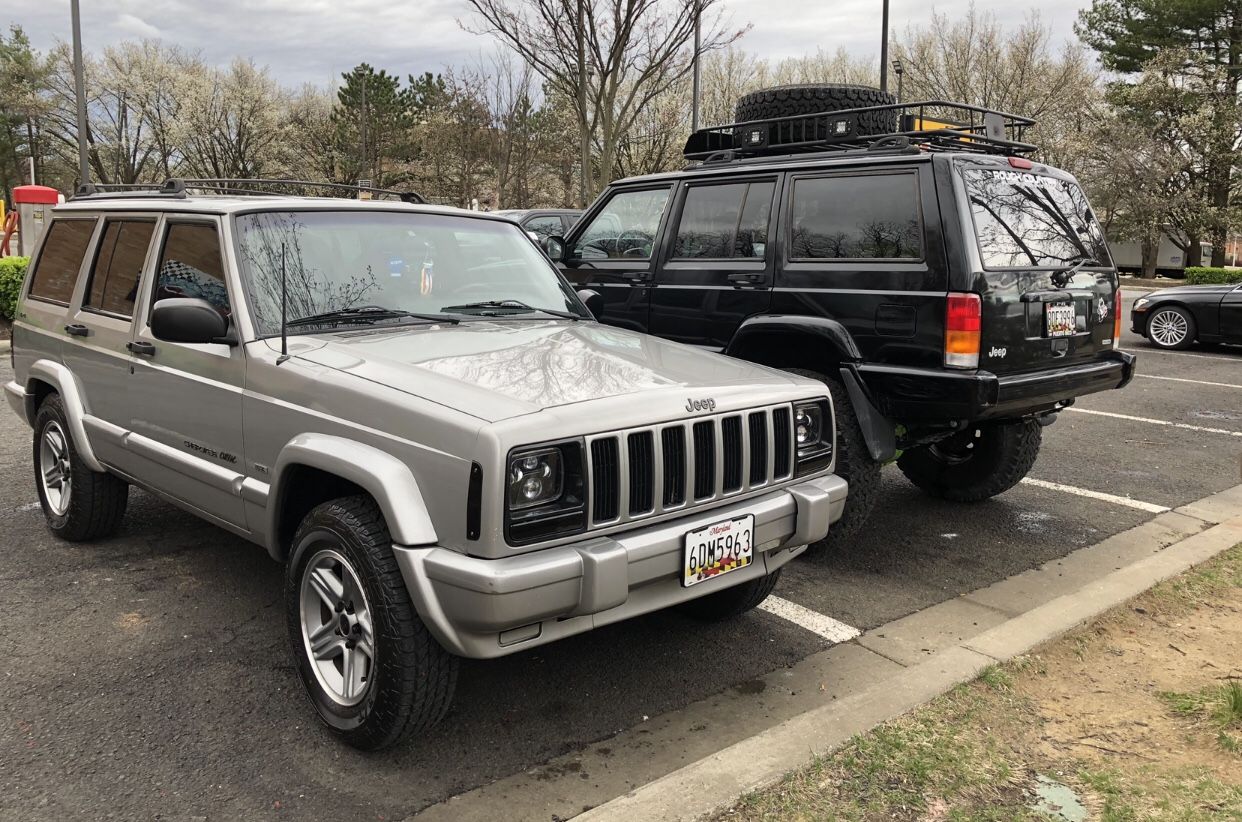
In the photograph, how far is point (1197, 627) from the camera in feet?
13.7

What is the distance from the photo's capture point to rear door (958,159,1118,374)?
457 centimetres

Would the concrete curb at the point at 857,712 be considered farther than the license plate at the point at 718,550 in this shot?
No

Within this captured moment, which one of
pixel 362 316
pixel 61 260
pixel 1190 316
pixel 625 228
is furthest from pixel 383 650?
pixel 1190 316

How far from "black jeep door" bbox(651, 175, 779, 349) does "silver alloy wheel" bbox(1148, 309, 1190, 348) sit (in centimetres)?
1096

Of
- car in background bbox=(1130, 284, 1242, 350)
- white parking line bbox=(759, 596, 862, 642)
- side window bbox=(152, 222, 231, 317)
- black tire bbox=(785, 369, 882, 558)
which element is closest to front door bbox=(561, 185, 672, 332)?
black tire bbox=(785, 369, 882, 558)

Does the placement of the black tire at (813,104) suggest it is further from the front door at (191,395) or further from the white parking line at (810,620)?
the front door at (191,395)

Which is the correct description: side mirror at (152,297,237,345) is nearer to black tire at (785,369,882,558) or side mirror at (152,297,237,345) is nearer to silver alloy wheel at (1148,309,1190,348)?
black tire at (785,369,882,558)

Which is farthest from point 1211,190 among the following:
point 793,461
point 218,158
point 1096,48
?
point 218,158

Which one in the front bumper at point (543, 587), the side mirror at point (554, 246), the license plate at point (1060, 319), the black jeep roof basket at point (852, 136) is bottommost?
the front bumper at point (543, 587)

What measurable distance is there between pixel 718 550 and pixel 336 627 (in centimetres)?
130

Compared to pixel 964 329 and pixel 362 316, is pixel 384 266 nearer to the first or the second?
pixel 362 316

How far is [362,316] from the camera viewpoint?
380 centimetres

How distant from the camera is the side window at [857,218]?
482 cm

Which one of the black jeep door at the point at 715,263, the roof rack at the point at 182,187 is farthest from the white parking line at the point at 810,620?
the roof rack at the point at 182,187
